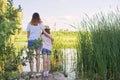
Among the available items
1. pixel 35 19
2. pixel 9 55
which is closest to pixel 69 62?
pixel 35 19

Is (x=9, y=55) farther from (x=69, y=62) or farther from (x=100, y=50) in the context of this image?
(x=69, y=62)

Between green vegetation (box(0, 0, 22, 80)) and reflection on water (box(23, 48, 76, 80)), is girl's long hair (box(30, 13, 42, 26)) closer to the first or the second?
reflection on water (box(23, 48, 76, 80))

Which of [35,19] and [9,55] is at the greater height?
[35,19]

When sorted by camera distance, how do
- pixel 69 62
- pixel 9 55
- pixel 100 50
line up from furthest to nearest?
pixel 69 62
pixel 100 50
pixel 9 55

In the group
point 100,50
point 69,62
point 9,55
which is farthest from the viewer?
point 69,62

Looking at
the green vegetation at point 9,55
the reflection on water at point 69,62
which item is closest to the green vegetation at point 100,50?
the reflection on water at point 69,62

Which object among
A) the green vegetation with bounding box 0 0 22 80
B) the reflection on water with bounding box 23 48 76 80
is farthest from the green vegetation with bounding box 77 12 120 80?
the green vegetation with bounding box 0 0 22 80

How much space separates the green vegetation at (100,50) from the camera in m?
8.59

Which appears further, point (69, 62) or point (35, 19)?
point (69, 62)

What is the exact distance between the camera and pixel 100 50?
8.62 m

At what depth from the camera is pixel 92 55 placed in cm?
917

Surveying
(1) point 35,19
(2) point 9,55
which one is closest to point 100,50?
(1) point 35,19

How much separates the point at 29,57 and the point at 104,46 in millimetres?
5536

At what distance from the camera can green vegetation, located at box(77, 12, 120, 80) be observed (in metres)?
8.59
